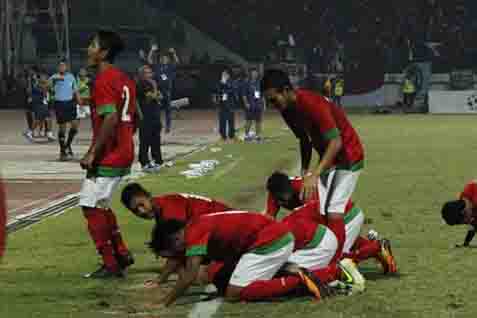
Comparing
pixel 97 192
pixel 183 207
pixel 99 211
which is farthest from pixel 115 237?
pixel 183 207

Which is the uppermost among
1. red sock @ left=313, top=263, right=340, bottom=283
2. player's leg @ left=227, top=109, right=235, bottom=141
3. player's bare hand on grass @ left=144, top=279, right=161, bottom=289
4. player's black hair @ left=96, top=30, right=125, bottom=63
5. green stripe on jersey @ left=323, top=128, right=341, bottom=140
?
player's black hair @ left=96, top=30, right=125, bottom=63

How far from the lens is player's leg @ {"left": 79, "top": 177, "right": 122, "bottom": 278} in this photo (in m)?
11.1

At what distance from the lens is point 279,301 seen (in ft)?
32.9

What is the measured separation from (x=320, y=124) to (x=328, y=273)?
115cm

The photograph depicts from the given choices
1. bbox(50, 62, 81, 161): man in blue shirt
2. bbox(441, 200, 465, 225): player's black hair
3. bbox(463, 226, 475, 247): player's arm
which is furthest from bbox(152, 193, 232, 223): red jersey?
bbox(50, 62, 81, 161): man in blue shirt

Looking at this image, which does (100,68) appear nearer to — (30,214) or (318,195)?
(318,195)

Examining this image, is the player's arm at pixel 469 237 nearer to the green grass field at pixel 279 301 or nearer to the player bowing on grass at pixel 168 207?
the green grass field at pixel 279 301

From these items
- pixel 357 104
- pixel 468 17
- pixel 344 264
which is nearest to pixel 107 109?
pixel 344 264

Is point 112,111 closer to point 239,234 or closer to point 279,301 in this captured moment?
point 239,234

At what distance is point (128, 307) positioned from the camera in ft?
32.5

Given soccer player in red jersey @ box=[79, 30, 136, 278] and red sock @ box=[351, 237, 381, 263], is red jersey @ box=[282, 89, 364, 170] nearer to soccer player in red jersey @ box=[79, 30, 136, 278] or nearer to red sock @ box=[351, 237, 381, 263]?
red sock @ box=[351, 237, 381, 263]

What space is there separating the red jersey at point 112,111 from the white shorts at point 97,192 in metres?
0.07

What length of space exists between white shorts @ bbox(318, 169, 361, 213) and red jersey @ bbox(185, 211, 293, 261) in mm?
673

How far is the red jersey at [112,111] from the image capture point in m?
11.1
